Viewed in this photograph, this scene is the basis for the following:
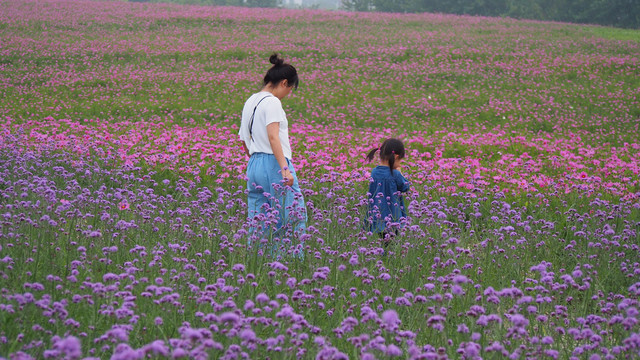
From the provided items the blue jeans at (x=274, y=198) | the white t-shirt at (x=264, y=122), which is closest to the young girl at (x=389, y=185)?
the blue jeans at (x=274, y=198)

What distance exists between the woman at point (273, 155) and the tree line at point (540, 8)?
45772 millimetres

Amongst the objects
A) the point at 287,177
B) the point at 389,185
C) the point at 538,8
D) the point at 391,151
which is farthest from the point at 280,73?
the point at 538,8

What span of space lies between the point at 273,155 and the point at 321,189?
2164mm

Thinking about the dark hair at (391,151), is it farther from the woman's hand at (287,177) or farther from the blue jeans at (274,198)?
the woman's hand at (287,177)

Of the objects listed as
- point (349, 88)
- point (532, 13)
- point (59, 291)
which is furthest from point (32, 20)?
point (532, 13)

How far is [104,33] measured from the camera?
26.3m

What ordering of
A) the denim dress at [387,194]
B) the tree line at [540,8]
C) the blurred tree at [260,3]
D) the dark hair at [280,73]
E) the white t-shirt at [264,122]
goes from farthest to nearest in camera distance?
the blurred tree at [260,3], the tree line at [540,8], the denim dress at [387,194], the dark hair at [280,73], the white t-shirt at [264,122]

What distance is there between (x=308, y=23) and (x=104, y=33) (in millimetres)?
10883

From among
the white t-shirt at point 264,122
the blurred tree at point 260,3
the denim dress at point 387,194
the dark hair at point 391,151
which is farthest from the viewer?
the blurred tree at point 260,3

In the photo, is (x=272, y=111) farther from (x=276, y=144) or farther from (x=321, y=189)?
(x=321, y=189)

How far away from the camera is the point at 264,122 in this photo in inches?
203

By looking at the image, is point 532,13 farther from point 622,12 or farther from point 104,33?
point 104,33

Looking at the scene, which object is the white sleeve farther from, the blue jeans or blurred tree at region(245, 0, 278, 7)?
blurred tree at region(245, 0, 278, 7)

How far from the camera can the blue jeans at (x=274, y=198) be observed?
16.5 feet
